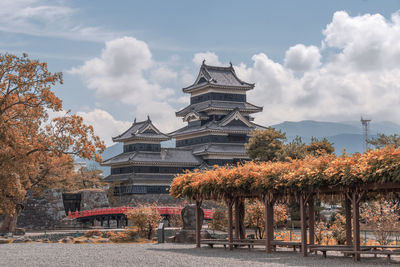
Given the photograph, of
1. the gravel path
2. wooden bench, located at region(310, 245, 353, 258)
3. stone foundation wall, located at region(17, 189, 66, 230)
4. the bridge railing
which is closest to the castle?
the bridge railing

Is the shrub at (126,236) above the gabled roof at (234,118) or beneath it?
beneath

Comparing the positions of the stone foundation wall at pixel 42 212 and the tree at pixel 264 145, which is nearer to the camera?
the stone foundation wall at pixel 42 212

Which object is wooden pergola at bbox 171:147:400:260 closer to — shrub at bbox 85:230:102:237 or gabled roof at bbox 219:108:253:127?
shrub at bbox 85:230:102:237

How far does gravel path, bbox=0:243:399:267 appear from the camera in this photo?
62.2ft

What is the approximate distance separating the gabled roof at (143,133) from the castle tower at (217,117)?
4.34 meters

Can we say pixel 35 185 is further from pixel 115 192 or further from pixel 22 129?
pixel 115 192

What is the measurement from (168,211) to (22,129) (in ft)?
68.9

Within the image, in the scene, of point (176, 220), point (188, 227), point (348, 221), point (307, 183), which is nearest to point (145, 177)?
point (176, 220)

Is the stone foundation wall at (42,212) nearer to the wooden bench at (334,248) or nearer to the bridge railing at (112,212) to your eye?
the bridge railing at (112,212)

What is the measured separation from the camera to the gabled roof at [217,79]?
232 feet

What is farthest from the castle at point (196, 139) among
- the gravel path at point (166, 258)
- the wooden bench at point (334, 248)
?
the wooden bench at point (334, 248)

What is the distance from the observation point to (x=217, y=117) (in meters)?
71.1

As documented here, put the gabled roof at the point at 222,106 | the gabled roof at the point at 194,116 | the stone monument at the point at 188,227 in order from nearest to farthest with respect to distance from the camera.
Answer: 1. the stone monument at the point at 188,227
2. the gabled roof at the point at 222,106
3. the gabled roof at the point at 194,116

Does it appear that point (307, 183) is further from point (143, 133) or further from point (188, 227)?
point (143, 133)
